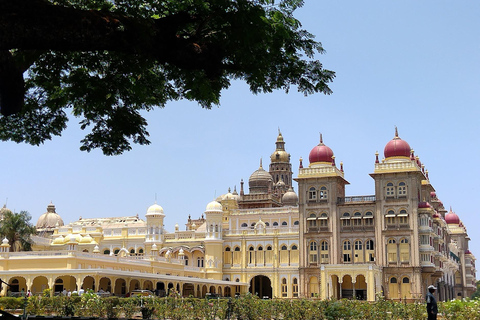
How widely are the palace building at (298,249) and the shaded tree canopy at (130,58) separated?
32.6 meters

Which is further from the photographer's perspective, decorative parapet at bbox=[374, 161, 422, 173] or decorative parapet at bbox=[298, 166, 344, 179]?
decorative parapet at bbox=[298, 166, 344, 179]

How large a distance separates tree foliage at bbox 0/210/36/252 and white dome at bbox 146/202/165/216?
1363cm

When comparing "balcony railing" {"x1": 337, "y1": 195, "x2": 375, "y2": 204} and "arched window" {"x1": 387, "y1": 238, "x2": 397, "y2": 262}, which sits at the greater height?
"balcony railing" {"x1": 337, "y1": 195, "x2": 375, "y2": 204}

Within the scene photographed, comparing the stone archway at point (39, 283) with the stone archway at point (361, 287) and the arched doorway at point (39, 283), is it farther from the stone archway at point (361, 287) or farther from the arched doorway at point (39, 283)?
the stone archway at point (361, 287)

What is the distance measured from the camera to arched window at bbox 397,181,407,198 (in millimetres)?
57094

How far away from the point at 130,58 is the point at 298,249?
179 feet

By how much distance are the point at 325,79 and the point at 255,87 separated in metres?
1.28

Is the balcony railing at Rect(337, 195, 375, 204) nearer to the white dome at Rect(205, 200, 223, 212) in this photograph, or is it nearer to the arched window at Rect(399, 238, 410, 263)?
the arched window at Rect(399, 238, 410, 263)

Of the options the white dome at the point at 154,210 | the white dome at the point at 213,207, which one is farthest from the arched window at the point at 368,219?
the white dome at the point at 154,210

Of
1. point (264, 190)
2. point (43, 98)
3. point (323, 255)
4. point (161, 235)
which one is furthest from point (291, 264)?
point (43, 98)

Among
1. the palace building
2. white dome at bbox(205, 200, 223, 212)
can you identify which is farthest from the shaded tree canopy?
white dome at bbox(205, 200, 223, 212)

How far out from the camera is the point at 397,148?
191 feet

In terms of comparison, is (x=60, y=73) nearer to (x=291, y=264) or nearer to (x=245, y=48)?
(x=245, y=48)

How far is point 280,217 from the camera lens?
7006 centimetres
